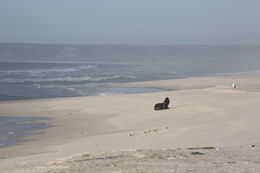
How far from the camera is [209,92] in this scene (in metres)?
27.3

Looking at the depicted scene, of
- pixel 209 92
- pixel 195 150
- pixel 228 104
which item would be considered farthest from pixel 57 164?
pixel 209 92

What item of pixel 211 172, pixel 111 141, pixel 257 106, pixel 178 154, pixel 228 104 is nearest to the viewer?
pixel 211 172

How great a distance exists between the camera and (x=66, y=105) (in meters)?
25.7

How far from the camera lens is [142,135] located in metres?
13.9

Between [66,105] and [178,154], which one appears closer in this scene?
[178,154]

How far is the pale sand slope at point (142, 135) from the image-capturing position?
832cm

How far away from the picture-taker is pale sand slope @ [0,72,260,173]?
8320 mm

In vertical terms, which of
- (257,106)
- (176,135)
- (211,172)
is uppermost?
(257,106)

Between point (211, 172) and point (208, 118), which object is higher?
point (208, 118)

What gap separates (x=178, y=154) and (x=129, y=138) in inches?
170

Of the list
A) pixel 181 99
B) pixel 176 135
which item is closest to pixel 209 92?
pixel 181 99

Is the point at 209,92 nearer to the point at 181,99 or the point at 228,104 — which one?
the point at 181,99

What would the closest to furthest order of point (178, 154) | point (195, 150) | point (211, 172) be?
point (211, 172)
point (178, 154)
point (195, 150)

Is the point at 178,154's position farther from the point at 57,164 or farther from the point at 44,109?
the point at 44,109
